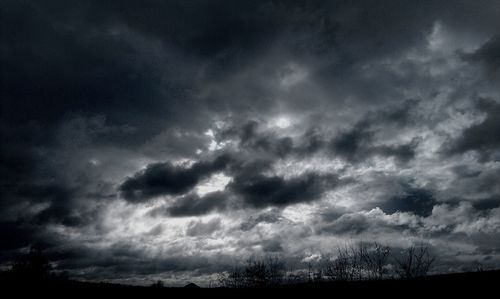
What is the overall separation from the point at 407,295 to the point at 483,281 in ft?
5.51

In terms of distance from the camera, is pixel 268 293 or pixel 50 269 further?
pixel 50 269

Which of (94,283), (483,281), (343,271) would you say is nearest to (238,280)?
(343,271)

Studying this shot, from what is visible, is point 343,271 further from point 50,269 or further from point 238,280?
point 50,269

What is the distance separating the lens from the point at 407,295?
22.9 feet

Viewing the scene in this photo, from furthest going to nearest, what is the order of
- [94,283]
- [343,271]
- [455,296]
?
[343,271] → [94,283] → [455,296]

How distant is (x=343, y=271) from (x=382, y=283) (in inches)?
732

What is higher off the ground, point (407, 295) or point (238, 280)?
point (407, 295)

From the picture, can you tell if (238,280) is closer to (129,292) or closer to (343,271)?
(343,271)

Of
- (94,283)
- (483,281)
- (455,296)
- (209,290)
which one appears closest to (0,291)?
(94,283)

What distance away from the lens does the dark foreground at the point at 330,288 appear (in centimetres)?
703

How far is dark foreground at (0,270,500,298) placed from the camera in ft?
23.1

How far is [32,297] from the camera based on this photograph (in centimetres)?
730

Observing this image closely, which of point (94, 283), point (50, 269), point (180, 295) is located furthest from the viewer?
point (50, 269)

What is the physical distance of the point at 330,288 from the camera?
7738 mm
